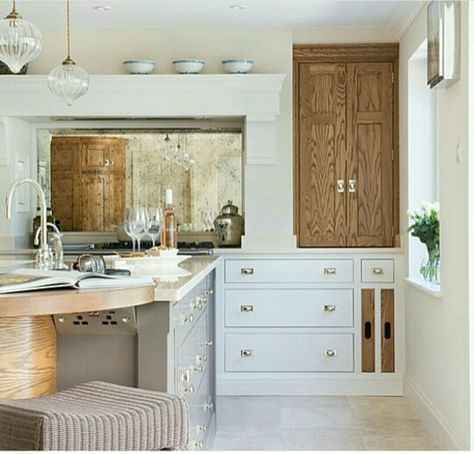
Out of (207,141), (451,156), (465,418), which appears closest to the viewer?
(465,418)

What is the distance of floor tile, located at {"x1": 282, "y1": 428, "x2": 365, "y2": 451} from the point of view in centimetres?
419

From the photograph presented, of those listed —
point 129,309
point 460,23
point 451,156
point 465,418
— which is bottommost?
point 465,418

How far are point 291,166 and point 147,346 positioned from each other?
3.20 m

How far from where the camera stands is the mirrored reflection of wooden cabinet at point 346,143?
5609 mm

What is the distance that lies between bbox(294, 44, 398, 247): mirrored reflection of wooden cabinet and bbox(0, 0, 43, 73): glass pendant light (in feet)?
7.56

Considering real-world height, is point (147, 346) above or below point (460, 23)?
below

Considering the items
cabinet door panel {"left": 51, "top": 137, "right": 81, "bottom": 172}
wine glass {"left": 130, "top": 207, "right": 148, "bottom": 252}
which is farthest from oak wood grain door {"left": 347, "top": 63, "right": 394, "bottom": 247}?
wine glass {"left": 130, "top": 207, "right": 148, "bottom": 252}

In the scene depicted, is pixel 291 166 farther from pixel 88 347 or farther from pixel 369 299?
pixel 88 347

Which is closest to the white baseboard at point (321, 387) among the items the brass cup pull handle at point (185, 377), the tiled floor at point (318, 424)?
the tiled floor at point (318, 424)

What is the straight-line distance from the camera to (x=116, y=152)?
19.6ft

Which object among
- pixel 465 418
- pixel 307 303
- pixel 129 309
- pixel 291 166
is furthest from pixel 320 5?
pixel 129 309

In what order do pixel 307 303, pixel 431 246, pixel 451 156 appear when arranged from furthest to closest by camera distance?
pixel 307 303, pixel 431 246, pixel 451 156

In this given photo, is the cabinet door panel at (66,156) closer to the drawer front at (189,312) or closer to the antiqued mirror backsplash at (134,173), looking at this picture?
the antiqued mirror backsplash at (134,173)

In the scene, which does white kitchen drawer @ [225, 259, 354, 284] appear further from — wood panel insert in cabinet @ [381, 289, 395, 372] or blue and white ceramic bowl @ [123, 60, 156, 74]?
blue and white ceramic bowl @ [123, 60, 156, 74]
